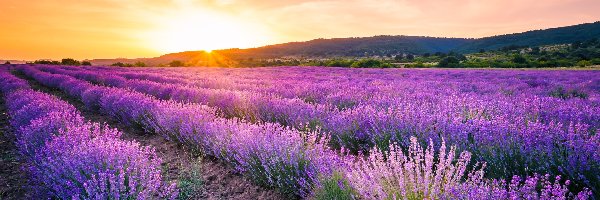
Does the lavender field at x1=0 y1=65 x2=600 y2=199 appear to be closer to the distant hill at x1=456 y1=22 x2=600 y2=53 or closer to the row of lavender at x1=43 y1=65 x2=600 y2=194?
the row of lavender at x1=43 y1=65 x2=600 y2=194

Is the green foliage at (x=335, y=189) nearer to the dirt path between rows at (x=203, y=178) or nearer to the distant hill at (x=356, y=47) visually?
the dirt path between rows at (x=203, y=178)

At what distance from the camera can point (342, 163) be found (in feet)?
8.38

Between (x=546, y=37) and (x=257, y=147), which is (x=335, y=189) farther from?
(x=546, y=37)

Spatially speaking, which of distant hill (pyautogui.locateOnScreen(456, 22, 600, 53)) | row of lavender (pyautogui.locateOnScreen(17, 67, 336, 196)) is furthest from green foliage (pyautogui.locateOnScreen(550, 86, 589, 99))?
distant hill (pyautogui.locateOnScreen(456, 22, 600, 53))

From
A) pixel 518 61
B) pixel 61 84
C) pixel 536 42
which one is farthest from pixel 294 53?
pixel 61 84

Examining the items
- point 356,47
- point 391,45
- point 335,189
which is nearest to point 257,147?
point 335,189

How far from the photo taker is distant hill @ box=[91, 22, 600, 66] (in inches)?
2808

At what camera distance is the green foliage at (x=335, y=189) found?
2230mm

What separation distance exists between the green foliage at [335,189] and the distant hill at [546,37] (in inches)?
3120

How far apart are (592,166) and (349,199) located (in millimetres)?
1686

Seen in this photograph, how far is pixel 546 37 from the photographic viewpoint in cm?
7281

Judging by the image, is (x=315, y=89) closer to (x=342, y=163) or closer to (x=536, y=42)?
(x=342, y=163)

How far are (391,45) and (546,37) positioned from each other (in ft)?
107

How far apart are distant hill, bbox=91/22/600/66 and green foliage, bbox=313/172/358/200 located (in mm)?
67758
